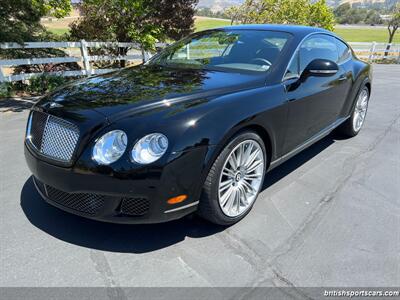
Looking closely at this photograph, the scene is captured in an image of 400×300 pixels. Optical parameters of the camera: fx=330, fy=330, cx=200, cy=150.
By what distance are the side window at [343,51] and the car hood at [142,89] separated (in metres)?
1.99

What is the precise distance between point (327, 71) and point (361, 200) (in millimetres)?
1305

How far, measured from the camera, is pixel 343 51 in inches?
178

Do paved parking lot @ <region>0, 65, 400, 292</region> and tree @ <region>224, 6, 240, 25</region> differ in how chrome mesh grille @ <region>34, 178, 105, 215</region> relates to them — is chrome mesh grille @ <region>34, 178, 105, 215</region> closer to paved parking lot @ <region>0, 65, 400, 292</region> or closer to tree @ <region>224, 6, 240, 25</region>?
paved parking lot @ <region>0, 65, 400, 292</region>

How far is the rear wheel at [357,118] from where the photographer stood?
490cm

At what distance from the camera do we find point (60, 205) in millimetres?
2463

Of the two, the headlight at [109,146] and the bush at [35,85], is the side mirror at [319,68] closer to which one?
the headlight at [109,146]

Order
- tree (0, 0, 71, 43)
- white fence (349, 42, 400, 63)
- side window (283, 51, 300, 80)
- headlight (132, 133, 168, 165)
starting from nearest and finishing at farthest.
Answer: headlight (132, 133, 168, 165), side window (283, 51, 300, 80), tree (0, 0, 71, 43), white fence (349, 42, 400, 63)

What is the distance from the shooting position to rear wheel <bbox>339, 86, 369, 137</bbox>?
4.90 m

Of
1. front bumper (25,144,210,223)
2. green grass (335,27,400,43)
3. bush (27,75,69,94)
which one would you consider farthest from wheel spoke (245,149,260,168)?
green grass (335,27,400,43)

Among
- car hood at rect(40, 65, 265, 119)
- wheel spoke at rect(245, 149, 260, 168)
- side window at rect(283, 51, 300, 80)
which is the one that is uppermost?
side window at rect(283, 51, 300, 80)

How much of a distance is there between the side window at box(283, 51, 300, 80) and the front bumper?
136 centimetres

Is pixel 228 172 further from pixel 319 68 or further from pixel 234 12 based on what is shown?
pixel 234 12

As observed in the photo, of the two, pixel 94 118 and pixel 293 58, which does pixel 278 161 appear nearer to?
pixel 293 58

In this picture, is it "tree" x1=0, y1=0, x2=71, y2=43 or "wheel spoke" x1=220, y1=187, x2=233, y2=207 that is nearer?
"wheel spoke" x1=220, y1=187, x2=233, y2=207
